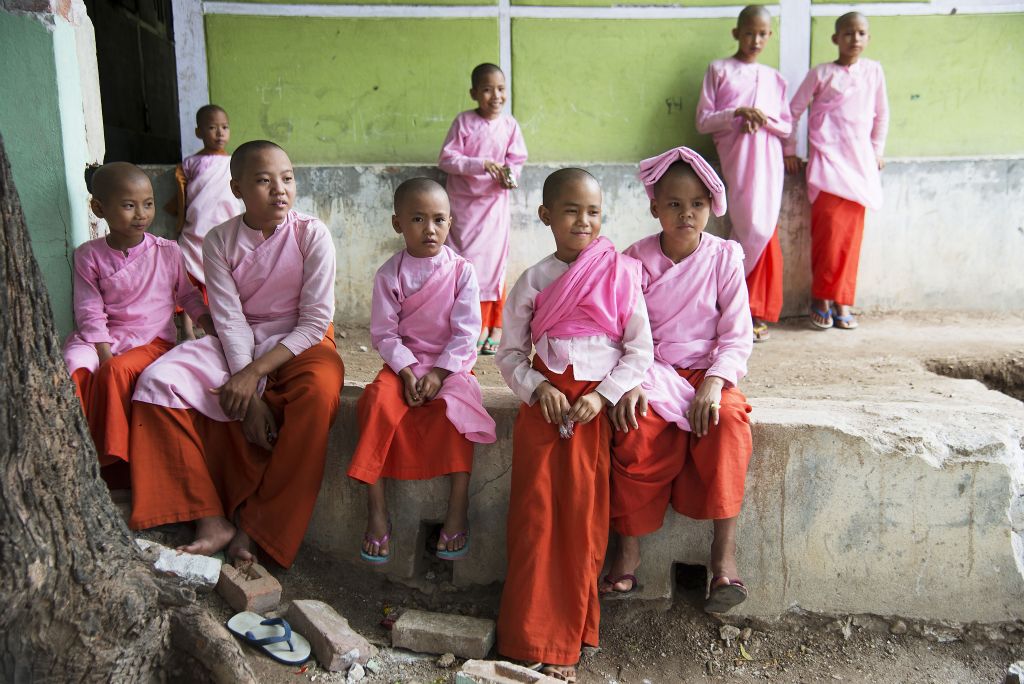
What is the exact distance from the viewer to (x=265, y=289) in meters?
3.45

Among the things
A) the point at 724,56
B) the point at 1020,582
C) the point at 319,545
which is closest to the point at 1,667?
the point at 319,545

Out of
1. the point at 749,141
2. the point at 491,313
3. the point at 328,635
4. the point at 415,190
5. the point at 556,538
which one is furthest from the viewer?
the point at 749,141

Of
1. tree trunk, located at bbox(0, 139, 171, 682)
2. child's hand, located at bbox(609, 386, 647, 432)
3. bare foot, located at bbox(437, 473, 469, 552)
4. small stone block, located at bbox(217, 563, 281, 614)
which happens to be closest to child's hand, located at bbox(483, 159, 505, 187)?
bare foot, located at bbox(437, 473, 469, 552)

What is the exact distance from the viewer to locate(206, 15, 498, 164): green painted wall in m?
5.74

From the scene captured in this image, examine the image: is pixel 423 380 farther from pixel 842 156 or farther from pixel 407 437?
pixel 842 156

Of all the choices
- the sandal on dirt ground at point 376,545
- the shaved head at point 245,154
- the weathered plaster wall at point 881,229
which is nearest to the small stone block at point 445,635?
the sandal on dirt ground at point 376,545

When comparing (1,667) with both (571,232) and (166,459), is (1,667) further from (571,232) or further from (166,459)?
(571,232)

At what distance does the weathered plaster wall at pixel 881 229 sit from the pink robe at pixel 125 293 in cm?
217

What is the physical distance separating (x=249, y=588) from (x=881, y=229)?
4931mm

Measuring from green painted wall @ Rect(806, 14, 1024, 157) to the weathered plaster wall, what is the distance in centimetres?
26

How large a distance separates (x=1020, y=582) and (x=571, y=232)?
2.14 m

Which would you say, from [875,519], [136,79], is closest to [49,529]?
[875,519]

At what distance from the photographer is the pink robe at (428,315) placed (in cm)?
325

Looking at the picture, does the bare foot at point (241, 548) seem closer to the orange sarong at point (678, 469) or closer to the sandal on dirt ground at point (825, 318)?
the orange sarong at point (678, 469)
